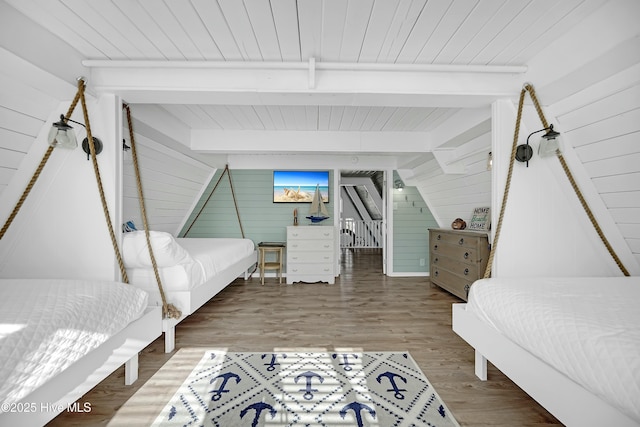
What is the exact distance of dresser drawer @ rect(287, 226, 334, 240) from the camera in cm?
475

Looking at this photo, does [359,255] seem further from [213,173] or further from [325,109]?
[325,109]

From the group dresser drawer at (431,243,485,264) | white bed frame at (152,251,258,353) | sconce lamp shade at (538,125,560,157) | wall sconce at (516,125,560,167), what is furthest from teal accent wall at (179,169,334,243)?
sconce lamp shade at (538,125,560,157)

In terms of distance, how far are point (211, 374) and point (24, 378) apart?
108 cm

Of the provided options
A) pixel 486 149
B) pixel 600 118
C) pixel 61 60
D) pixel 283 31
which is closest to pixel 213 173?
pixel 61 60

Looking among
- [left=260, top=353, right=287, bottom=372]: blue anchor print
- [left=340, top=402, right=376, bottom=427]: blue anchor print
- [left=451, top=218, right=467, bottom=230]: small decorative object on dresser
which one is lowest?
[left=340, top=402, right=376, bottom=427]: blue anchor print

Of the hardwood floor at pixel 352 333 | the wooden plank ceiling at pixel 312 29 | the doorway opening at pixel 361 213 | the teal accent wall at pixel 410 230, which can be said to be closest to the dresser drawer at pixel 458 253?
the hardwood floor at pixel 352 333

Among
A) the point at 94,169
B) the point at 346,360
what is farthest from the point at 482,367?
the point at 94,169

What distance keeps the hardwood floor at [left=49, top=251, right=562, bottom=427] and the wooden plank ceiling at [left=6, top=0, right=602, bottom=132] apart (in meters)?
2.08

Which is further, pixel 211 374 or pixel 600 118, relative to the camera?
pixel 211 374

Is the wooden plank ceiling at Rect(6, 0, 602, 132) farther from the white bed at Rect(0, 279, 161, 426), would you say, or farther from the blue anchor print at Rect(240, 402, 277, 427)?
the blue anchor print at Rect(240, 402, 277, 427)

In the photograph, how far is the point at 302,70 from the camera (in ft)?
6.90

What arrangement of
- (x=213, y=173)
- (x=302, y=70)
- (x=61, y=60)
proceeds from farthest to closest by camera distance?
(x=213, y=173) → (x=302, y=70) → (x=61, y=60)

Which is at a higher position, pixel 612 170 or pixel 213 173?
pixel 213 173

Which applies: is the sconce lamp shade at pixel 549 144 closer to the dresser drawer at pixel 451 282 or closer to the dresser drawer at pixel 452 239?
the dresser drawer at pixel 452 239
